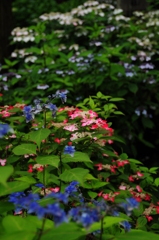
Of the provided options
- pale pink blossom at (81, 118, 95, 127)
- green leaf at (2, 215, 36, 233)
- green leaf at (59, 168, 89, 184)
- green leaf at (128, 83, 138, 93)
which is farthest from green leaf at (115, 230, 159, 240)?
green leaf at (128, 83, 138, 93)

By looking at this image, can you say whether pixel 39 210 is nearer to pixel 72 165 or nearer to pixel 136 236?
pixel 136 236

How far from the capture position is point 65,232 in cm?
138

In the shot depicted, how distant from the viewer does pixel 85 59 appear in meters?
5.58

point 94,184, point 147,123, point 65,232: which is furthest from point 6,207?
point 147,123

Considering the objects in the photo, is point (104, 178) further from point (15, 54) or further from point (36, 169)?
point (15, 54)

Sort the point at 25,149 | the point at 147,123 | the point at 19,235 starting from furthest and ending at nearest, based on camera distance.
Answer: the point at 147,123
the point at 25,149
the point at 19,235

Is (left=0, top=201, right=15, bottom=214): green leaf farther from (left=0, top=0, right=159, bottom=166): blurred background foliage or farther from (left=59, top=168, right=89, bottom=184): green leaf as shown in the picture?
(left=0, top=0, right=159, bottom=166): blurred background foliage

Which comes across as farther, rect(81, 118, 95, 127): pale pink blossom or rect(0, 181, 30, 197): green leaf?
rect(81, 118, 95, 127): pale pink blossom

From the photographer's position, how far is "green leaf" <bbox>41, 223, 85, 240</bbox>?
1373 millimetres

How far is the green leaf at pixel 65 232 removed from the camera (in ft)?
4.50

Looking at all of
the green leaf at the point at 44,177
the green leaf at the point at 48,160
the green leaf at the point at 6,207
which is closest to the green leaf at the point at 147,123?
the green leaf at the point at 44,177

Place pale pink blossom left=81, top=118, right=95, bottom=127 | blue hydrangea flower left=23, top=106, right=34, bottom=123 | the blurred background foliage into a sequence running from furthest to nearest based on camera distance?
the blurred background foliage < pale pink blossom left=81, top=118, right=95, bottom=127 < blue hydrangea flower left=23, top=106, right=34, bottom=123

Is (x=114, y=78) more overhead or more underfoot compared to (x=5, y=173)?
more underfoot

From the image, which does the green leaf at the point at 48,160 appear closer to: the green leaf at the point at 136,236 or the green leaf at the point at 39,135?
the green leaf at the point at 39,135
